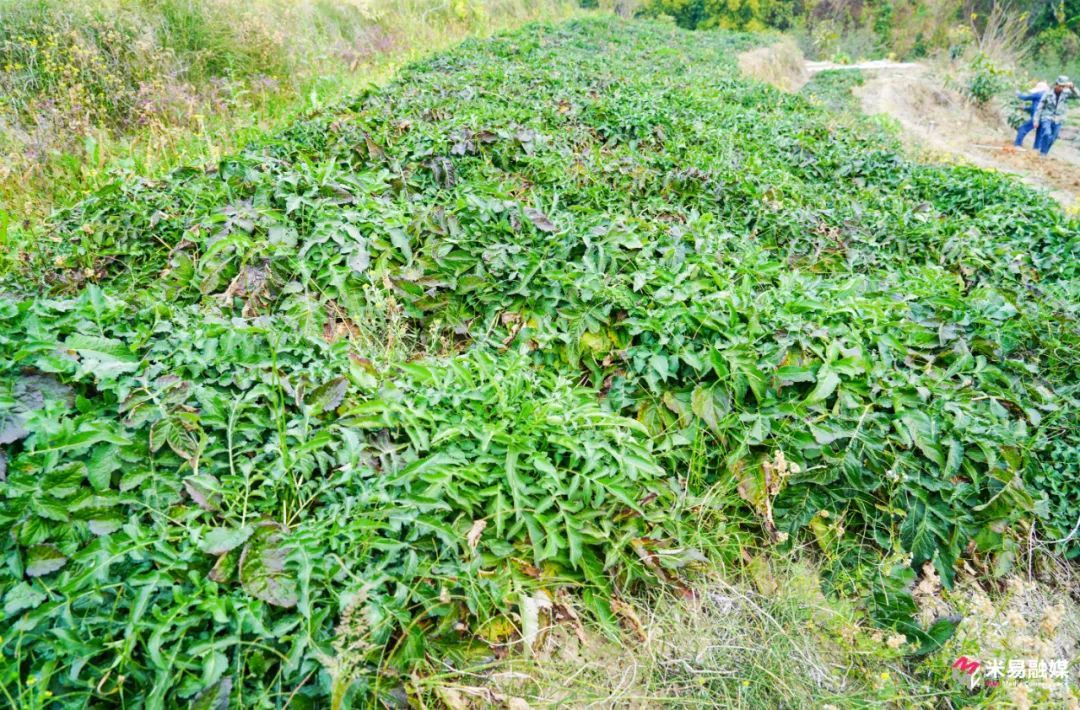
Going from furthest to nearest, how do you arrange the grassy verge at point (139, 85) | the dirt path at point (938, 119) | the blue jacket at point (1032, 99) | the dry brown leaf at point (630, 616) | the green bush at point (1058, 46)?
the green bush at point (1058, 46) → the blue jacket at point (1032, 99) → the dirt path at point (938, 119) → the grassy verge at point (139, 85) → the dry brown leaf at point (630, 616)

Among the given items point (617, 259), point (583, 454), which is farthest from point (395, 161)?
point (583, 454)

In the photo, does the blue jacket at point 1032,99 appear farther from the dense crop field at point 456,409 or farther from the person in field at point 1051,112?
the dense crop field at point 456,409

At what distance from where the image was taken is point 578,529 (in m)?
2.09

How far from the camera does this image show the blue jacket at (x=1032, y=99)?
10773 mm

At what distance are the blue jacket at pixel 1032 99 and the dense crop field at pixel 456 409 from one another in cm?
916

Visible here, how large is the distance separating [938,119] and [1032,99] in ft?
9.86

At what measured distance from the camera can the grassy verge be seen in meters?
4.12

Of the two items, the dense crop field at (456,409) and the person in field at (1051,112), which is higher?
the dense crop field at (456,409)

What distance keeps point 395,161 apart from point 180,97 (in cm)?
277

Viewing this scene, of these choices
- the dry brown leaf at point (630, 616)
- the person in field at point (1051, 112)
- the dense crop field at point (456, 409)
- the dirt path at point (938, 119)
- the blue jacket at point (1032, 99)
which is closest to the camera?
the dense crop field at point (456, 409)

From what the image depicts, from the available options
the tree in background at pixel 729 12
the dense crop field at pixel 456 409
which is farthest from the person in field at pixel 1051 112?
the tree in background at pixel 729 12

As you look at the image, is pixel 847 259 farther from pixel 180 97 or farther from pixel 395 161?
pixel 180 97

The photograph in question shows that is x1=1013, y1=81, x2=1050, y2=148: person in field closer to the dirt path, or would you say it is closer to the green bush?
the dirt path

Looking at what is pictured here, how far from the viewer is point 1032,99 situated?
36.1 ft
